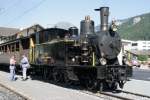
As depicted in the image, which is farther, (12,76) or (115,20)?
(12,76)

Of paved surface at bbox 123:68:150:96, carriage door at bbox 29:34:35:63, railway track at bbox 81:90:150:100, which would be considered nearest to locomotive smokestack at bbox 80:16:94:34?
railway track at bbox 81:90:150:100

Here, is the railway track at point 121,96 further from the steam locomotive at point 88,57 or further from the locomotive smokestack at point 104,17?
the locomotive smokestack at point 104,17

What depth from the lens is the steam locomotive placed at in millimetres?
15539

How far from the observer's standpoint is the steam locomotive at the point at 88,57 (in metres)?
15.5

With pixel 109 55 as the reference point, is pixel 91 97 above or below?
below

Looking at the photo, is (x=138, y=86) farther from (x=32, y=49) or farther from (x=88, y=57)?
(x=32, y=49)

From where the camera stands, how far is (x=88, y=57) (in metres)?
16.1

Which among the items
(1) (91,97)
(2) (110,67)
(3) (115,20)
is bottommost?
(1) (91,97)

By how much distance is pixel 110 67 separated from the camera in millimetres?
15461

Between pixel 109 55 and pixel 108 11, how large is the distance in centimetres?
198

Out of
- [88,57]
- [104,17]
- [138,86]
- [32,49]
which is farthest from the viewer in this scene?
[32,49]

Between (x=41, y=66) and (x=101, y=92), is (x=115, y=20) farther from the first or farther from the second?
(x=41, y=66)

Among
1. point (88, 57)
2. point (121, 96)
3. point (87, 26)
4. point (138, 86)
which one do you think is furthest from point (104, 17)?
point (138, 86)

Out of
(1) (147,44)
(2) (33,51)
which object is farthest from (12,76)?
(1) (147,44)
